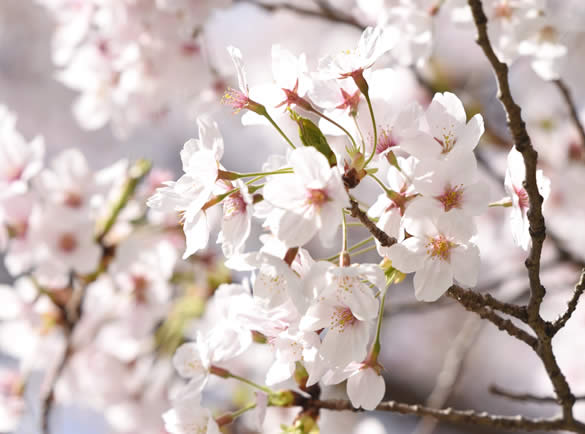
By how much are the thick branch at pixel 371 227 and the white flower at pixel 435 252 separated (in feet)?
0.04

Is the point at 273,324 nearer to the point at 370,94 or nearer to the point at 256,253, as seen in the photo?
the point at 256,253

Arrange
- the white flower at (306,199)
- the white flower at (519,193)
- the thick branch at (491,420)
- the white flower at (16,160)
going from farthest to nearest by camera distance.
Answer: the white flower at (16,160) < the thick branch at (491,420) < the white flower at (519,193) < the white flower at (306,199)

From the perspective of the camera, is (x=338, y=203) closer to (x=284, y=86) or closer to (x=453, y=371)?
(x=284, y=86)

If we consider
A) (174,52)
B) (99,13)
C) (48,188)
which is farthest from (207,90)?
(48,188)

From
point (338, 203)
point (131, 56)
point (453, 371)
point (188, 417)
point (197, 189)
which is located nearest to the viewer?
point (338, 203)

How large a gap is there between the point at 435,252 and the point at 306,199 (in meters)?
0.17

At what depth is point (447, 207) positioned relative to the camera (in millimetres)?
776

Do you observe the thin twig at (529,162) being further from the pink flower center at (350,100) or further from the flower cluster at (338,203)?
the pink flower center at (350,100)

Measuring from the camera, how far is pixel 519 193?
0.85 m

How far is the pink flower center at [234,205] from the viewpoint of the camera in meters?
0.79

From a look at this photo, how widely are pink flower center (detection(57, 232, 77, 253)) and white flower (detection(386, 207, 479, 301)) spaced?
109 centimetres

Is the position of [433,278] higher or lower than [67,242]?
higher

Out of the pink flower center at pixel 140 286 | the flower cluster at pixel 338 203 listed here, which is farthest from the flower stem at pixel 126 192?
the flower cluster at pixel 338 203

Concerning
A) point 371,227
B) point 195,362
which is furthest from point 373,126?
point 195,362
